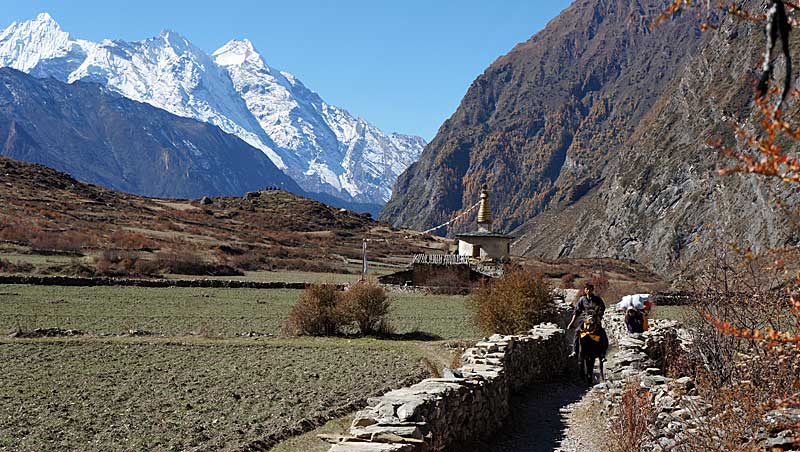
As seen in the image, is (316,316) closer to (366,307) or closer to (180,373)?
(366,307)

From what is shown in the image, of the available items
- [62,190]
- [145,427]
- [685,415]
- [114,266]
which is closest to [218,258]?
[114,266]

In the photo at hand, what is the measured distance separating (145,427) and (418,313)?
2805cm

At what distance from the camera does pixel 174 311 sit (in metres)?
37.2

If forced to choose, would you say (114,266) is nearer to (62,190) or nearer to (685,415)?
(685,415)

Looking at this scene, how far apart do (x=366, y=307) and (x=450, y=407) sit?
20.7 metres

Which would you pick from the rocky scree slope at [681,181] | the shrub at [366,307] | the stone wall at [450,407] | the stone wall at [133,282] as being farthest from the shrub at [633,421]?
the rocky scree slope at [681,181]

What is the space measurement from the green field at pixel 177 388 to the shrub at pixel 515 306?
11.5 ft

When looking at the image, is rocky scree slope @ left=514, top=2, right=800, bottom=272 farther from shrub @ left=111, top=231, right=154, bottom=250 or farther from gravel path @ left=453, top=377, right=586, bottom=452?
gravel path @ left=453, top=377, right=586, bottom=452

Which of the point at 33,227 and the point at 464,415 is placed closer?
the point at 464,415

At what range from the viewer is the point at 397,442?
336 inches

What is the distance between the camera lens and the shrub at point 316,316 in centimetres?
3055

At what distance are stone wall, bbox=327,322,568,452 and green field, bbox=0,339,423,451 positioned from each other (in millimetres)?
3138

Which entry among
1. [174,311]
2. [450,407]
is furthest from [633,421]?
[174,311]

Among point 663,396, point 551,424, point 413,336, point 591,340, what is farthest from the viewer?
point 413,336
